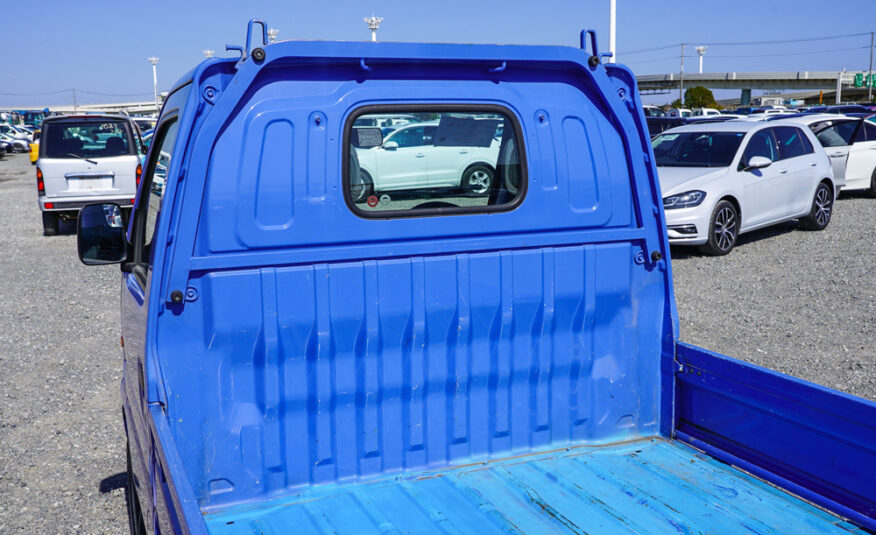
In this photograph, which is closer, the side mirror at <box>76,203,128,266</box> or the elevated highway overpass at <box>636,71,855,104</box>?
the side mirror at <box>76,203,128,266</box>

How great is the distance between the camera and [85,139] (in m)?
13.4

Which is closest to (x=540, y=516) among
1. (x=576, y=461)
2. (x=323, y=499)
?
(x=576, y=461)

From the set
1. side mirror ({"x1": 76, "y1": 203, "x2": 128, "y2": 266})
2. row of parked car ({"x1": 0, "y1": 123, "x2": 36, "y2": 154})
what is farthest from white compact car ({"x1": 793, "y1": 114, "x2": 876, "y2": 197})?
row of parked car ({"x1": 0, "y1": 123, "x2": 36, "y2": 154})

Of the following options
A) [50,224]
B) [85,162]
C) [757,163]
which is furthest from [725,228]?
[50,224]

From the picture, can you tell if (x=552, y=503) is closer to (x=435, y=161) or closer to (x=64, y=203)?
(x=435, y=161)

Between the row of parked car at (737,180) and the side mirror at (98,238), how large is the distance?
8200mm

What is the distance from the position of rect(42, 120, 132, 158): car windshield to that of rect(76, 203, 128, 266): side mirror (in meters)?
11.1

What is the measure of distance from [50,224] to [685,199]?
34.8 ft

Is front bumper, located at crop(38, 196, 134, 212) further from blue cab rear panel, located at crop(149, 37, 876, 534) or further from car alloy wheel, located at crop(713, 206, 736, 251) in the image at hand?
blue cab rear panel, located at crop(149, 37, 876, 534)

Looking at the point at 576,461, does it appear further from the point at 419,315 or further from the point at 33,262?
the point at 33,262

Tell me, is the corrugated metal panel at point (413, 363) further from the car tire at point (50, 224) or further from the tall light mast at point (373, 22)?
the tall light mast at point (373, 22)

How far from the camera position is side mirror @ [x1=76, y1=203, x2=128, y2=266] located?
3156 millimetres

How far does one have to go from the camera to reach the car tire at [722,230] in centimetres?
1048

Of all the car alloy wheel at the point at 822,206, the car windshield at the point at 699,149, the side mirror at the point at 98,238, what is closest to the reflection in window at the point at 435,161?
the side mirror at the point at 98,238
